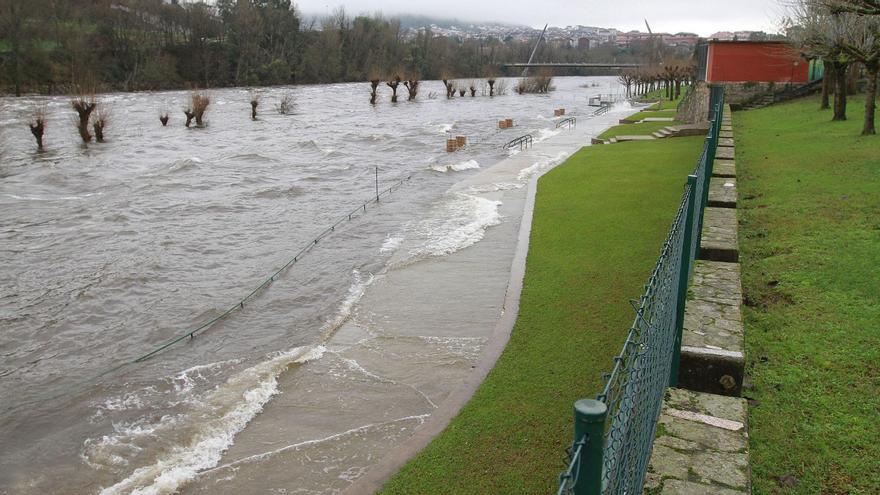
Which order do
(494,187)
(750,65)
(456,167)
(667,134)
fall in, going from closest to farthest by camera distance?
(494,187), (456,167), (667,134), (750,65)

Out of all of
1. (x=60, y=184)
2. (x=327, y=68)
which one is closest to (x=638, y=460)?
(x=60, y=184)

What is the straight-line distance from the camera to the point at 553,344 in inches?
294

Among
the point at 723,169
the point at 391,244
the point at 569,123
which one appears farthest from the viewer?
the point at 569,123

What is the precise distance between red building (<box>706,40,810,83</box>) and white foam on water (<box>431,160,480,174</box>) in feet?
53.3

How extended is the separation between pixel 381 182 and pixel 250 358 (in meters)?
14.5

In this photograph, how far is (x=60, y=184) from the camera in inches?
880

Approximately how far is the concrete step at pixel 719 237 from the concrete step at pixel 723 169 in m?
3.60

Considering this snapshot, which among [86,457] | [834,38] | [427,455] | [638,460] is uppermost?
[834,38]

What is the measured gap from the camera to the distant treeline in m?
60.8

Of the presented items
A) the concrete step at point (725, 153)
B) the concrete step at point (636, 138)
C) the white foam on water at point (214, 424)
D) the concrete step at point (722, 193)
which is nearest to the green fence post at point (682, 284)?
the concrete step at point (722, 193)

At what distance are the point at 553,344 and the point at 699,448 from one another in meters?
3.94

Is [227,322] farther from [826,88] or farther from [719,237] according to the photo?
[826,88]

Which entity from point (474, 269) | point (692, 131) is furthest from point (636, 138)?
point (474, 269)

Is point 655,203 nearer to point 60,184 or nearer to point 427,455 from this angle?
point 427,455
